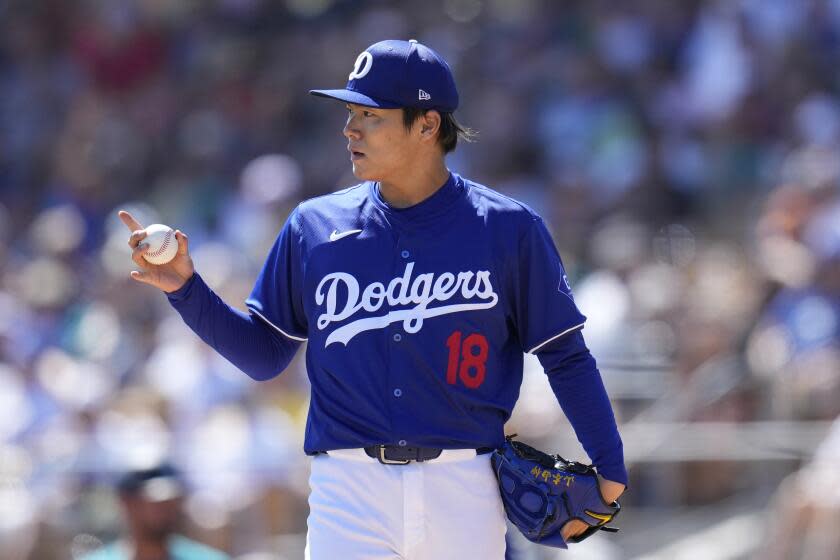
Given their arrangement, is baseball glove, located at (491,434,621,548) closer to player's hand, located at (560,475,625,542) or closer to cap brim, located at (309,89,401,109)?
player's hand, located at (560,475,625,542)

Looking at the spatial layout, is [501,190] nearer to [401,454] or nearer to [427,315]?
[427,315]

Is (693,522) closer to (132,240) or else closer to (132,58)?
(132,240)

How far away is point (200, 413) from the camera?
25.3 ft

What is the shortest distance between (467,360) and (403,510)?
1.36 feet

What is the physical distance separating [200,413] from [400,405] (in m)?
4.13

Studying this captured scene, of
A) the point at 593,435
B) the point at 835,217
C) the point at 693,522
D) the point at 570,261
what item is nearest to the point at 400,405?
the point at 593,435

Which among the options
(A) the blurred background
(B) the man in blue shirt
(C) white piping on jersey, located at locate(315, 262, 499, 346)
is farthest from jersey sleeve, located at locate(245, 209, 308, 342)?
(B) the man in blue shirt

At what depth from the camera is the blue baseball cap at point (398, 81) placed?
3.83m

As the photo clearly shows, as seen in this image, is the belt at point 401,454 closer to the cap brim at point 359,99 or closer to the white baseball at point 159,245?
the white baseball at point 159,245

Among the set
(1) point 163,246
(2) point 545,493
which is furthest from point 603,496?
(1) point 163,246

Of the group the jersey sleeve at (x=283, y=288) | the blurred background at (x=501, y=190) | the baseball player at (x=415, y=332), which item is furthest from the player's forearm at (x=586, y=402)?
the blurred background at (x=501, y=190)

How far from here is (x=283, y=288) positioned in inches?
159

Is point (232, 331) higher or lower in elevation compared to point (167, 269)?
lower

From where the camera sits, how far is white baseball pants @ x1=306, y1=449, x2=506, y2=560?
12.2 ft
